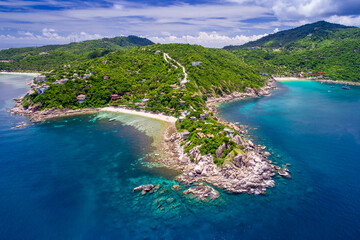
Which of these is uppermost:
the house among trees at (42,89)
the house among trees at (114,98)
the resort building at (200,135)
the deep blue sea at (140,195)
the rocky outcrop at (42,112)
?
the house among trees at (42,89)

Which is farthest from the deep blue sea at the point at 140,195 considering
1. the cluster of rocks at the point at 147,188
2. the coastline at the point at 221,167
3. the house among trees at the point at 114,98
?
the house among trees at the point at 114,98

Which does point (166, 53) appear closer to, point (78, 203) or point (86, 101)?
point (86, 101)

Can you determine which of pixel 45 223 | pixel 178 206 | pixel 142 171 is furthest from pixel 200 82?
pixel 45 223

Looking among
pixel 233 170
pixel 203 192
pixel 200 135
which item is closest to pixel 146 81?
pixel 200 135

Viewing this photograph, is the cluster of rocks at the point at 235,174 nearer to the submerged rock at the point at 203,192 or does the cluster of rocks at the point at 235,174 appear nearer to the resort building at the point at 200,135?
the submerged rock at the point at 203,192

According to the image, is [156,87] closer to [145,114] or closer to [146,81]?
[146,81]

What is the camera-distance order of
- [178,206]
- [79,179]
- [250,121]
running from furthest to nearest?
1. [250,121]
2. [79,179]
3. [178,206]

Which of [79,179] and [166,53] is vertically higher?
[166,53]

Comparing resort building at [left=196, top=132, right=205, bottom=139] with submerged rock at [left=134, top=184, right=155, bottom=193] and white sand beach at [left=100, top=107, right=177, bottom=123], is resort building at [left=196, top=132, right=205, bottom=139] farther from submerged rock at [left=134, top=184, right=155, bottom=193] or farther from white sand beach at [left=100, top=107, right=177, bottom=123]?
white sand beach at [left=100, top=107, right=177, bottom=123]
